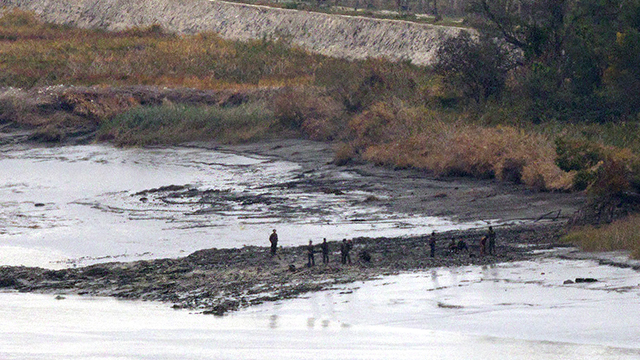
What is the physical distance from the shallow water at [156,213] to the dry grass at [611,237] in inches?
169

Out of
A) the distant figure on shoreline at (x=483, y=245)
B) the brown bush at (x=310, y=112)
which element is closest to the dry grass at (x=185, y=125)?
the brown bush at (x=310, y=112)

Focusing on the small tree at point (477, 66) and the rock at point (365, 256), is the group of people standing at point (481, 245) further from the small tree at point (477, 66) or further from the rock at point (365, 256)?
the small tree at point (477, 66)

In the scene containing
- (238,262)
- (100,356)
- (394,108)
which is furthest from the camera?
(394,108)

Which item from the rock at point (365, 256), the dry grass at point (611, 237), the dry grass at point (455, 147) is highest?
the dry grass at point (455, 147)

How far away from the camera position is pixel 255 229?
2672cm

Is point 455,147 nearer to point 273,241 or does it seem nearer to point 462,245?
point 462,245

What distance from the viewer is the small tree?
4253 cm

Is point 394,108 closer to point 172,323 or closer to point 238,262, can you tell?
point 238,262

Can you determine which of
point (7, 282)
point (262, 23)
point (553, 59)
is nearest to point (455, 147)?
point (553, 59)

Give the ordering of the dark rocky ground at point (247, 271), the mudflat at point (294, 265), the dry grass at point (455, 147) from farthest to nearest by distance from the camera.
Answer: the dry grass at point (455, 147)
the mudflat at point (294, 265)
the dark rocky ground at point (247, 271)

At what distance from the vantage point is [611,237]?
2055cm

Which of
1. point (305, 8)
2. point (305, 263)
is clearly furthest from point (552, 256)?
point (305, 8)

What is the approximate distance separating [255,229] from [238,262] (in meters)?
4.83

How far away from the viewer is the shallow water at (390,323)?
14492 mm
